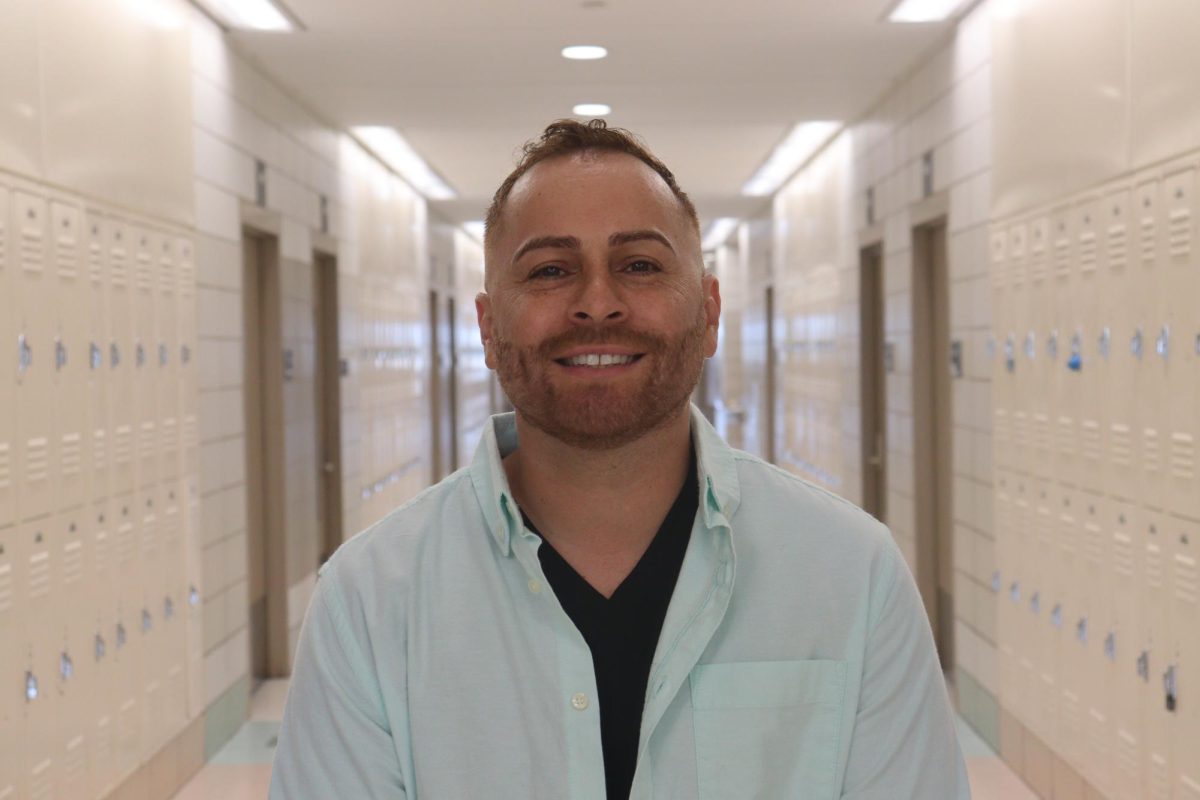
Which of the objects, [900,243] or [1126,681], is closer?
[1126,681]

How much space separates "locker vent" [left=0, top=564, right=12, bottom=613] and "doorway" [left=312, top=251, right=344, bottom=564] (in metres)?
4.19

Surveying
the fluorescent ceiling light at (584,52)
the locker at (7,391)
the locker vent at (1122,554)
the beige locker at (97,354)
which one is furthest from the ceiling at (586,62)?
the locker vent at (1122,554)

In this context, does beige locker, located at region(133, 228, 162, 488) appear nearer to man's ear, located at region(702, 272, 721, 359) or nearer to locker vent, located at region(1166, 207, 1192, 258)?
locker vent, located at region(1166, 207, 1192, 258)

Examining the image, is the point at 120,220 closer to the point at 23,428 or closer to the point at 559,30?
the point at 23,428

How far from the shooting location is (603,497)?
148 cm

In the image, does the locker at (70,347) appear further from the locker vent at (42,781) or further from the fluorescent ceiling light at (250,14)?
the fluorescent ceiling light at (250,14)

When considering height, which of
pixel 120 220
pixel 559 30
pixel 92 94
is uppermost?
pixel 559 30

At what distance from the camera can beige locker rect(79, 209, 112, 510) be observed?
4.00 m

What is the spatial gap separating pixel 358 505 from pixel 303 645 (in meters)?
6.84

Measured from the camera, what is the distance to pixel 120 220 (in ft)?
14.1

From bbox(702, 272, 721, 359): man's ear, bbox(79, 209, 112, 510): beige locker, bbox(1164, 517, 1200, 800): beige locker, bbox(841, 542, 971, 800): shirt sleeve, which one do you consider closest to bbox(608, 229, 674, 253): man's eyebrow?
bbox(702, 272, 721, 359): man's ear

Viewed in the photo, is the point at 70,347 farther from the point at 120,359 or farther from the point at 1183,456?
the point at 1183,456

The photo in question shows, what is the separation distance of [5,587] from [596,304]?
8.46ft

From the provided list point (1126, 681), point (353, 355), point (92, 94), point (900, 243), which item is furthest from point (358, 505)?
point (1126, 681)
